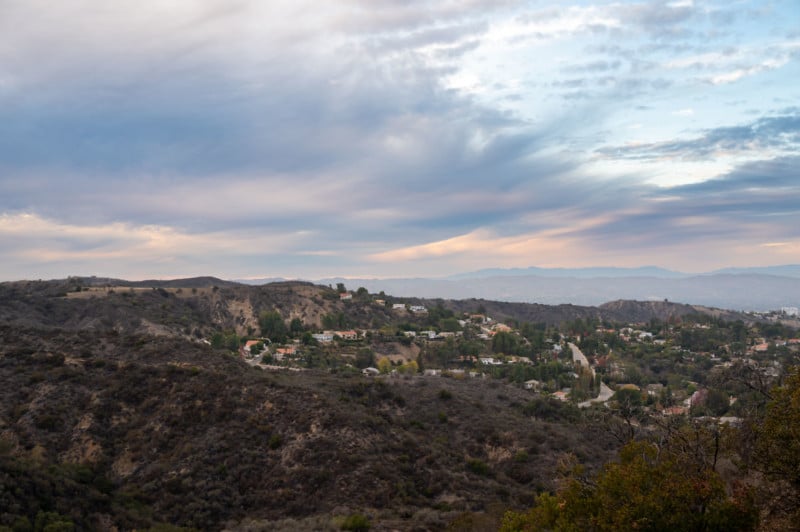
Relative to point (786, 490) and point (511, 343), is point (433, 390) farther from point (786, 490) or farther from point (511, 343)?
point (511, 343)

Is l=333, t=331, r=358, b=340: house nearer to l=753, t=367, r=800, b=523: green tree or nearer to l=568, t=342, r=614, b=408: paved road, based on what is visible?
l=568, t=342, r=614, b=408: paved road

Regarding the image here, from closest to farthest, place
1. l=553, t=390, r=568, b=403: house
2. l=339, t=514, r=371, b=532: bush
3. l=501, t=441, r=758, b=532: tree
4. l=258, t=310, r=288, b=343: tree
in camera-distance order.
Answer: l=501, t=441, r=758, b=532: tree, l=339, t=514, r=371, b=532: bush, l=553, t=390, r=568, b=403: house, l=258, t=310, r=288, b=343: tree

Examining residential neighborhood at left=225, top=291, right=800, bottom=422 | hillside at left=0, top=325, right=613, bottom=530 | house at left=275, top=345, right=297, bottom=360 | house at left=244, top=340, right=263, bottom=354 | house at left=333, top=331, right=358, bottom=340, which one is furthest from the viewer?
house at left=333, top=331, right=358, bottom=340

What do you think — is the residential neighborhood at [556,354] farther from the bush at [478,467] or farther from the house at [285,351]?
the bush at [478,467]

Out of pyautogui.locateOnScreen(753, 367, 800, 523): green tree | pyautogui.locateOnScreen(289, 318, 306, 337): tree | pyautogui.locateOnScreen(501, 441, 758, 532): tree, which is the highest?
pyautogui.locateOnScreen(753, 367, 800, 523): green tree

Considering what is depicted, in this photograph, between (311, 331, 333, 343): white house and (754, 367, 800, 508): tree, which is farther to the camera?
(311, 331, 333, 343): white house

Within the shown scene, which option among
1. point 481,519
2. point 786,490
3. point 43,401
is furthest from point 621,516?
point 43,401

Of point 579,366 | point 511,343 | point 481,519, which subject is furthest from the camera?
point 511,343

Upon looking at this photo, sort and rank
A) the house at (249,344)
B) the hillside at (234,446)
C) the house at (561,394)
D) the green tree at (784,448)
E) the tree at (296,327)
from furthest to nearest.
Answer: the tree at (296,327) < the house at (249,344) < the house at (561,394) < the hillside at (234,446) < the green tree at (784,448)

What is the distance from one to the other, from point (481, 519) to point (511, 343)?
80259mm

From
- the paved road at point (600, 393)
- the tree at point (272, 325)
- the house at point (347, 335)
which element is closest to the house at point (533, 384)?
the paved road at point (600, 393)

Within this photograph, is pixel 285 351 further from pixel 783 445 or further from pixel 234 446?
pixel 783 445

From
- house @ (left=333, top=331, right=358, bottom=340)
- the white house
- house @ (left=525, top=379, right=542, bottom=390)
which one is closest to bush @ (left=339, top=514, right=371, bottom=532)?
house @ (left=525, top=379, right=542, bottom=390)

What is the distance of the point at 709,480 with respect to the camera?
35.6 feet
